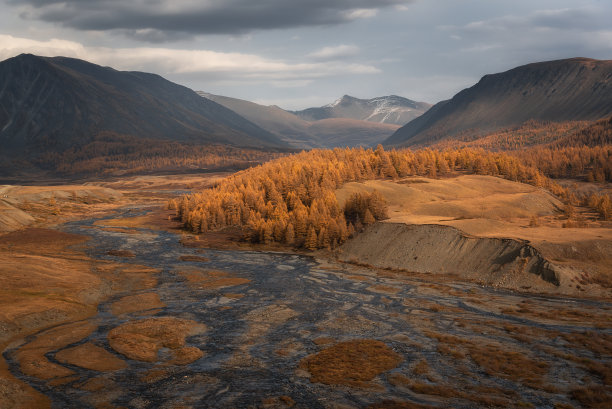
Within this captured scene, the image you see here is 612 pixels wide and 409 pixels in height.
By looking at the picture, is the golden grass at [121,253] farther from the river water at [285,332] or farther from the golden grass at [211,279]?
the golden grass at [211,279]

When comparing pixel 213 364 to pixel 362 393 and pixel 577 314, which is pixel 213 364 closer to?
pixel 362 393

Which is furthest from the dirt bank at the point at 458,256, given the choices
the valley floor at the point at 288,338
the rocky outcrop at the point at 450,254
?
the valley floor at the point at 288,338

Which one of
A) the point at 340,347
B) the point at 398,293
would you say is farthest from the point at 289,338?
the point at 398,293

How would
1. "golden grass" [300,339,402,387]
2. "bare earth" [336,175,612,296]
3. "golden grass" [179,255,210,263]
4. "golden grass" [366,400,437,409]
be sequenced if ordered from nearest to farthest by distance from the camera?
A: "golden grass" [366,400,437,409] → "golden grass" [300,339,402,387] → "bare earth" [336,175,612,296] → "golden grass" [179,255,210,263]

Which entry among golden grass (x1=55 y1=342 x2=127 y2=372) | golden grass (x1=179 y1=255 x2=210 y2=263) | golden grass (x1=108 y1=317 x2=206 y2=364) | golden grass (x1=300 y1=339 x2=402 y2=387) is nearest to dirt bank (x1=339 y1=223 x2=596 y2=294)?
golden grass (x1=179 y1=255 x2=210 y2=263)

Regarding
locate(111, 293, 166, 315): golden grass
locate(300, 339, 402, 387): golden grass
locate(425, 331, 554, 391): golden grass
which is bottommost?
locate(111, 293, 166, 315): golden grass

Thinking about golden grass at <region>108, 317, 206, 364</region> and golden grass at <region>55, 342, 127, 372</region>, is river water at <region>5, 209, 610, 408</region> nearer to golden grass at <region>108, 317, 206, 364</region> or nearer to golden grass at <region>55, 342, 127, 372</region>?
golden grass at <region>55, 342, 127, 372</region>

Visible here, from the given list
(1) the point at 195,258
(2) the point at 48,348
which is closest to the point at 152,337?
(2) the point at 48,348
